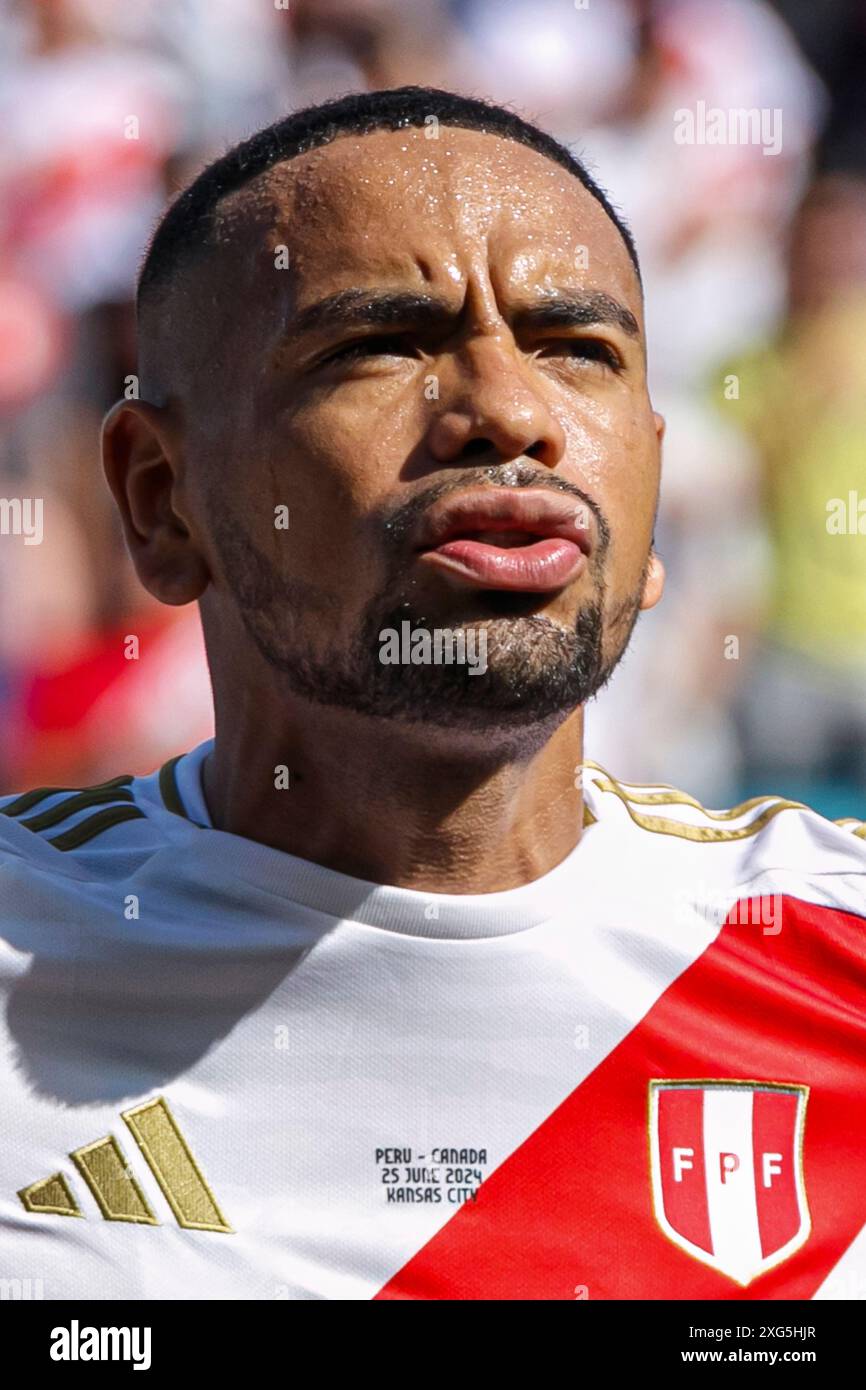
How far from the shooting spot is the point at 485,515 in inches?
86.3

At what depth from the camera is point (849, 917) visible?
2.66 meters

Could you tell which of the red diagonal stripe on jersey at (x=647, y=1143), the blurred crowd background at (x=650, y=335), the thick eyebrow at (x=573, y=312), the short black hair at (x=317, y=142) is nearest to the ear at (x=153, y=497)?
the short black hair at (x=317, y=142)

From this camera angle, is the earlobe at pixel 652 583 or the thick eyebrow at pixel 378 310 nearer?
the thick eyebrow at pixel 378 310

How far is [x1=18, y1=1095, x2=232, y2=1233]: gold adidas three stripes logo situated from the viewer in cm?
233

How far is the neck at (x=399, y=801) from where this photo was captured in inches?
96.7

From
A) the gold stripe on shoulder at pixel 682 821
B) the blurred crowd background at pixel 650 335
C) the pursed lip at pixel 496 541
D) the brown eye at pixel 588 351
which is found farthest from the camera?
the blurred crowd background at pixel 650 335

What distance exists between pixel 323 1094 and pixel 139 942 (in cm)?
34

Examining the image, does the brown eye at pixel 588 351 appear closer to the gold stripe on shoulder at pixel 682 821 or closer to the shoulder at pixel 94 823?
the gold stripe on shoulder at pixel 682 821

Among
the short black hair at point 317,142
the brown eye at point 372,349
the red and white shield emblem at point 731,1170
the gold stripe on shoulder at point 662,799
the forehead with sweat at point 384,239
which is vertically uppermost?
the short black hair at point 317,142

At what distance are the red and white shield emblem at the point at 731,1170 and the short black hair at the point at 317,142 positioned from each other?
1286mm

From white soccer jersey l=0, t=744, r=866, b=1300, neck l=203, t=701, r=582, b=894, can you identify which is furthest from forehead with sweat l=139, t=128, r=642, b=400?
white soccer jersey l=0, t=744, r=866, b=1300

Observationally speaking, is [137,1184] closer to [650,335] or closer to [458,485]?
[458,485]

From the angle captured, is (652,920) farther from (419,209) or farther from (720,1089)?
(419,209)

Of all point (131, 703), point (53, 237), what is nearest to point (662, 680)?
point (131, 703)
